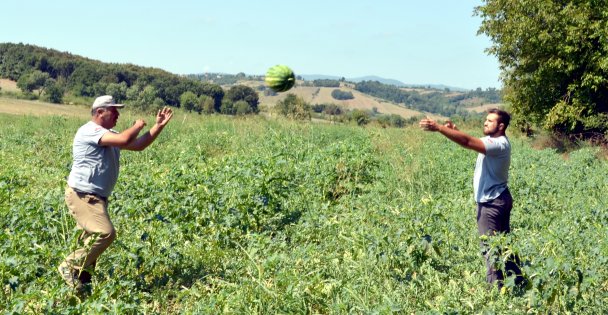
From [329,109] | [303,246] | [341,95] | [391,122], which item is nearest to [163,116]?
[303,246]

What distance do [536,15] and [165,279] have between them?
19.3 meters

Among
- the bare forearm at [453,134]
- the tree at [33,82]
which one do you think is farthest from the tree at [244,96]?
the tree at [33,82]

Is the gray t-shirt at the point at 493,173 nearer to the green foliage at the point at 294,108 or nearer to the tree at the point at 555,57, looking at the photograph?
the green foliage at the point at 294,108

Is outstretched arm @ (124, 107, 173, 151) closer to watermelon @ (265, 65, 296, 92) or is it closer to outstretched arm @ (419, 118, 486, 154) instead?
watermelon @ (265, 65, 296, 92)

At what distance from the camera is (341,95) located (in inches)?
3615

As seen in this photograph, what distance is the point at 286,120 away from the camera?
15.6 meters

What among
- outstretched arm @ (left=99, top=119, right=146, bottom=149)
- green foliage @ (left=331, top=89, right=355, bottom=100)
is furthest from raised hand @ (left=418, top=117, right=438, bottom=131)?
green foliage @ (left=331, top=89, right=355, bottom=100)

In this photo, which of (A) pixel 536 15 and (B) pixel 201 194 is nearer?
(B) pixel 201 194

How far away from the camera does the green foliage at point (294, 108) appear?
15.5 m

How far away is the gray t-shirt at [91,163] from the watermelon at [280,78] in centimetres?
146

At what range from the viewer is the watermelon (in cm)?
499

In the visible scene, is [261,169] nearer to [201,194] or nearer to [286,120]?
[201,194]

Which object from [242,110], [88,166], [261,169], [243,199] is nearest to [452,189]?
Result: [261,169]

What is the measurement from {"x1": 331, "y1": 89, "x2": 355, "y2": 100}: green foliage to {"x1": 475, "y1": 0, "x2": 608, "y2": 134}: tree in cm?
6617
